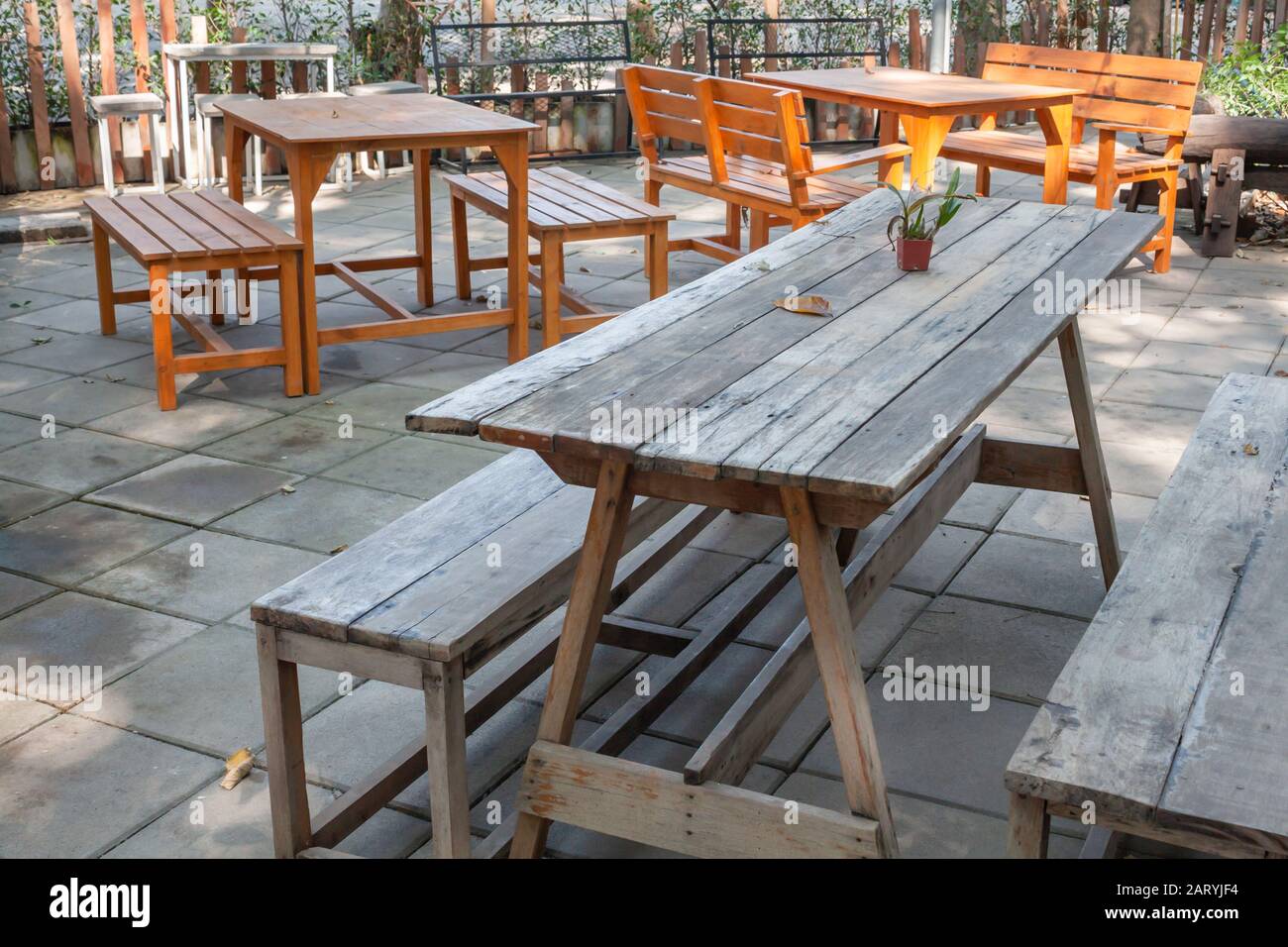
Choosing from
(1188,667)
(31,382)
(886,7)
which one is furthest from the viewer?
(886,7)

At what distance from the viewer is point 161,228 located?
196 inches

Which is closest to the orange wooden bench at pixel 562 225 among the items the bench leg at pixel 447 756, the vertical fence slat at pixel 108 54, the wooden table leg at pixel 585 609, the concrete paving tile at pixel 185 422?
the concrete paving tile at pixel 185 422

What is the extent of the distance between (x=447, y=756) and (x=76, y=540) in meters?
1.99

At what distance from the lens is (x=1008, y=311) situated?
2.73 metres

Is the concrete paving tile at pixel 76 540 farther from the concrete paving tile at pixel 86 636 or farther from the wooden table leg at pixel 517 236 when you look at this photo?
the wooden table leg at pixel 517 236

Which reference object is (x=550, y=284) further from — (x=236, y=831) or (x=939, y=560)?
(x=236, y=831)

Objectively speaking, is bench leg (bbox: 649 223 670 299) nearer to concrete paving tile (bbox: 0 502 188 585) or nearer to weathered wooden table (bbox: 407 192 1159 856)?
concrete paving tile (bbox: 0 502 188 585)

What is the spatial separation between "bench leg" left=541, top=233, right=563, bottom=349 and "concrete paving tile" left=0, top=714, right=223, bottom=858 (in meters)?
2.57

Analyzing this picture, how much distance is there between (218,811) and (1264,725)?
1761 mm

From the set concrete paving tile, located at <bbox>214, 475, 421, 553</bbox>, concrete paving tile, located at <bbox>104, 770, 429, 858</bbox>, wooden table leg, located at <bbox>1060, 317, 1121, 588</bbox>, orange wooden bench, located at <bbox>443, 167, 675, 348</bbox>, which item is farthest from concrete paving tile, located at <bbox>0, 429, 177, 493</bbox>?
wooden table leg, located at <bbox>1060, 317, 1121, 588</bbox>

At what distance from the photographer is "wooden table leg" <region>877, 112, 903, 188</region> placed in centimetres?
628

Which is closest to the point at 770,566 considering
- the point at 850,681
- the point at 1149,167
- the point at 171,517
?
the point at 850,681

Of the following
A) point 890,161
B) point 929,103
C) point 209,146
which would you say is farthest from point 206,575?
point 209,146

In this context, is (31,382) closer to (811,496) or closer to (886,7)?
(811,496)
